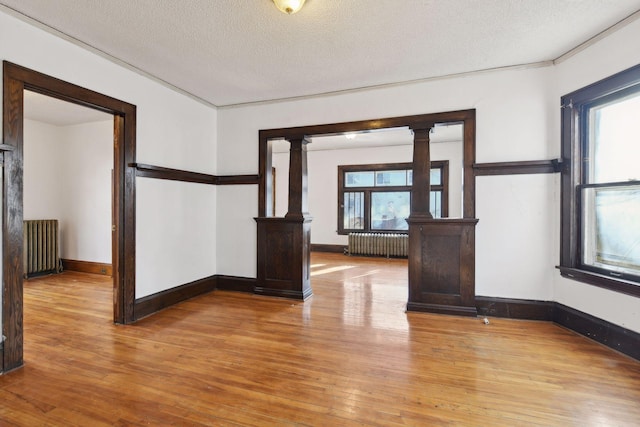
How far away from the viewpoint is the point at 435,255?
3.46 meters

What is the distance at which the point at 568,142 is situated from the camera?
295 centimetres

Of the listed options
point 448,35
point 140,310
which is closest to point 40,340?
point 140,310

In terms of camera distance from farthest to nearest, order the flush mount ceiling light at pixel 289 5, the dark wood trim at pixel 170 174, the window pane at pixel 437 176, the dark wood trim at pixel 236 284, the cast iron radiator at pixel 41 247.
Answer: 1. the window pane at pixel 437 176
2. the cast iron radiator at pixel 41 247
3. the dark wood trim at pixel 236 284
4. the dark wood trim at pixel 170 174
5. the flush mount ceiling light at pixel 289 5

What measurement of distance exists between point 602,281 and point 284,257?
3.30 metres

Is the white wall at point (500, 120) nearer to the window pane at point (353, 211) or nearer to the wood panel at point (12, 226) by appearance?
the wood panel at point (12, 226)

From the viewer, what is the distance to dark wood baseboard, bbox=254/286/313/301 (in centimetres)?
398

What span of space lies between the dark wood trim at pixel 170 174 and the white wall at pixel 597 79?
4.20 metres

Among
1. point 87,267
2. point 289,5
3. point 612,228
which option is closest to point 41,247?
point 87,267

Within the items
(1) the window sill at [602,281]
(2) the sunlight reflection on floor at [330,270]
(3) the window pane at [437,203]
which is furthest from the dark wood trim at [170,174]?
(3) the window pane at [437,203]

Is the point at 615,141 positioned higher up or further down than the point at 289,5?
further down

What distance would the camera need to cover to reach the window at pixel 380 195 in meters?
7.31

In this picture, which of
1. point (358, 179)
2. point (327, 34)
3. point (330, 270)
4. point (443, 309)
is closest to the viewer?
point (327, 34)

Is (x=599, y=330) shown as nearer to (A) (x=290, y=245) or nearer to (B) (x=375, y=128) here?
(B) (x=375, y=128)

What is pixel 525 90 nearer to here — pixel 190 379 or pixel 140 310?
pixel 190 379
